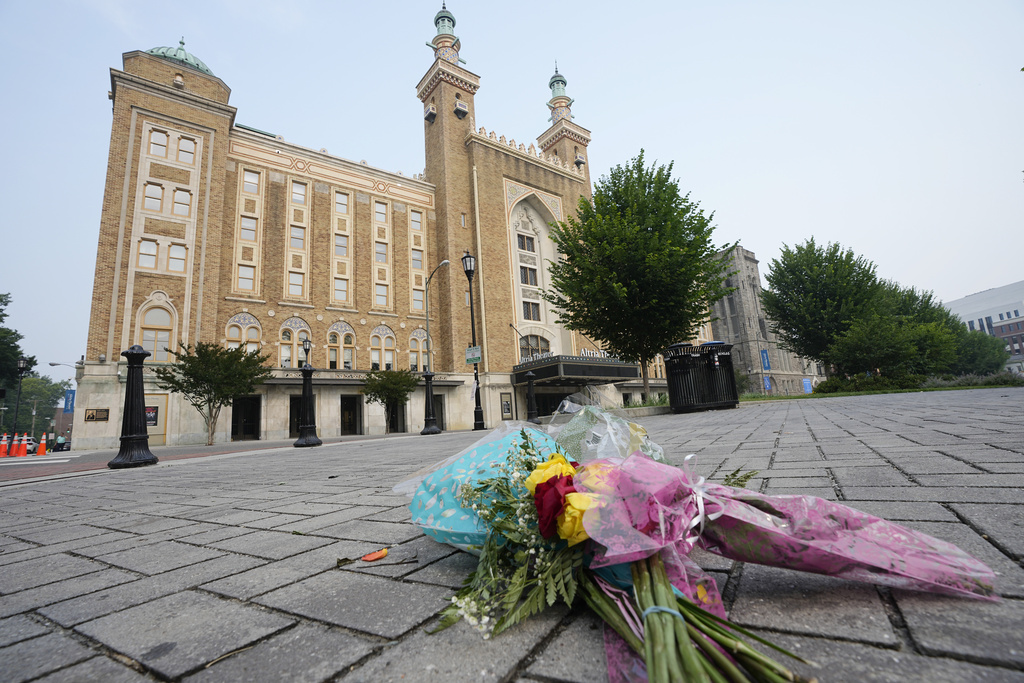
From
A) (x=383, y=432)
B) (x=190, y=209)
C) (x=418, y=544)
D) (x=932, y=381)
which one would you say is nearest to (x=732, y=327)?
(x=932, y=381)

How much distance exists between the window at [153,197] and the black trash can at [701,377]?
24.7 metres

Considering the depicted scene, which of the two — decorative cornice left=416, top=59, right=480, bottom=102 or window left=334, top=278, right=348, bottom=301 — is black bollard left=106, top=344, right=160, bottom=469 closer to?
window left=334, top=278, right=348, bottom=301

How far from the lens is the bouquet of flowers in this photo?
2.91ft

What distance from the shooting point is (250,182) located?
25078 mm

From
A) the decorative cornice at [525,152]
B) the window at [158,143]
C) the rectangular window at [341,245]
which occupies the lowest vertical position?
the rectangular window at [341,245]

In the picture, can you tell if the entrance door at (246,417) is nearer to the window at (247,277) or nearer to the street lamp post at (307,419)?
the window at (247,277)

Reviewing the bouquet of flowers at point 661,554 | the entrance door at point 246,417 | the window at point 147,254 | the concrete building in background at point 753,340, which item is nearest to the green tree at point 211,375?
the entrance door at point 246,417

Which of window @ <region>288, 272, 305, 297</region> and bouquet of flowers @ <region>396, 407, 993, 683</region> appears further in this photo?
window @ <region>288, 272, 305, 297</region>

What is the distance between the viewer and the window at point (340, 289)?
26586mm

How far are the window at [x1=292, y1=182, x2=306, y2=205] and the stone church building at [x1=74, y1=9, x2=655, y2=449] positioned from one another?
0.13 metres

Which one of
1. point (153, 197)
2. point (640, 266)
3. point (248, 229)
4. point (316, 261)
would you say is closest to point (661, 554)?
point (640, 266)

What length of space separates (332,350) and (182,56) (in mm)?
18237

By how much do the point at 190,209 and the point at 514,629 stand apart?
91.4 feet

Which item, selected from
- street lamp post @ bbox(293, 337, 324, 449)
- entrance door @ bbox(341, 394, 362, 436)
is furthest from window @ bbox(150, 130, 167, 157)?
street lamp post @ bbox(293, 337, 324, 449)
